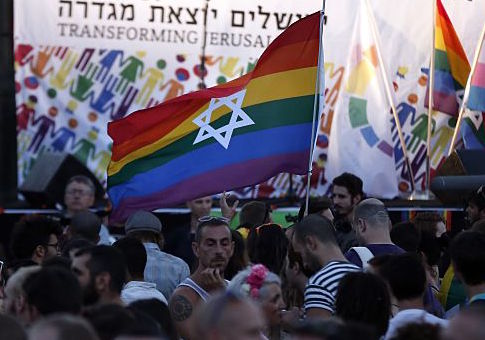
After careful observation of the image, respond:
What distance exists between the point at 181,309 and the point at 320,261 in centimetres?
84

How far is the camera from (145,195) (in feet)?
32.1

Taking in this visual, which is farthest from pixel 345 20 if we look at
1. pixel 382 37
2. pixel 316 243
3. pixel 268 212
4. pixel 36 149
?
pixel 316 243

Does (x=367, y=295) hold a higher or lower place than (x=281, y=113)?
lower

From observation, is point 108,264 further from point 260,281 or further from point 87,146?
point 87,146

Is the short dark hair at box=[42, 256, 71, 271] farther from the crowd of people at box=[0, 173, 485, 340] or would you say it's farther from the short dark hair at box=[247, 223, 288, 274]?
the short dark hair at box=[247, 223, 288, 274]

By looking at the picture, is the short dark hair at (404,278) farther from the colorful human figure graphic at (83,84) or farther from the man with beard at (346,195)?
the colorful human figure graphic at (83,84)

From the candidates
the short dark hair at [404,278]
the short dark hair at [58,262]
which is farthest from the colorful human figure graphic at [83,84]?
the short dark hair at [404,278]

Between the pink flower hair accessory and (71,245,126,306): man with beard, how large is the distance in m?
0.62

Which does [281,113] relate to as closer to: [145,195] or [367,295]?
[145,195]

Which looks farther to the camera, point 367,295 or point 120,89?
point 120,89

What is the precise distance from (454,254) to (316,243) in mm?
860

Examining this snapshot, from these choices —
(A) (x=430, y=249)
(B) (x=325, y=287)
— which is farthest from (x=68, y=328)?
(A) (x=430, y=249)

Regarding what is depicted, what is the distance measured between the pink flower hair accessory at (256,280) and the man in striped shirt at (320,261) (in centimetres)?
57

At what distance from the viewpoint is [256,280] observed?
6.82 metres
